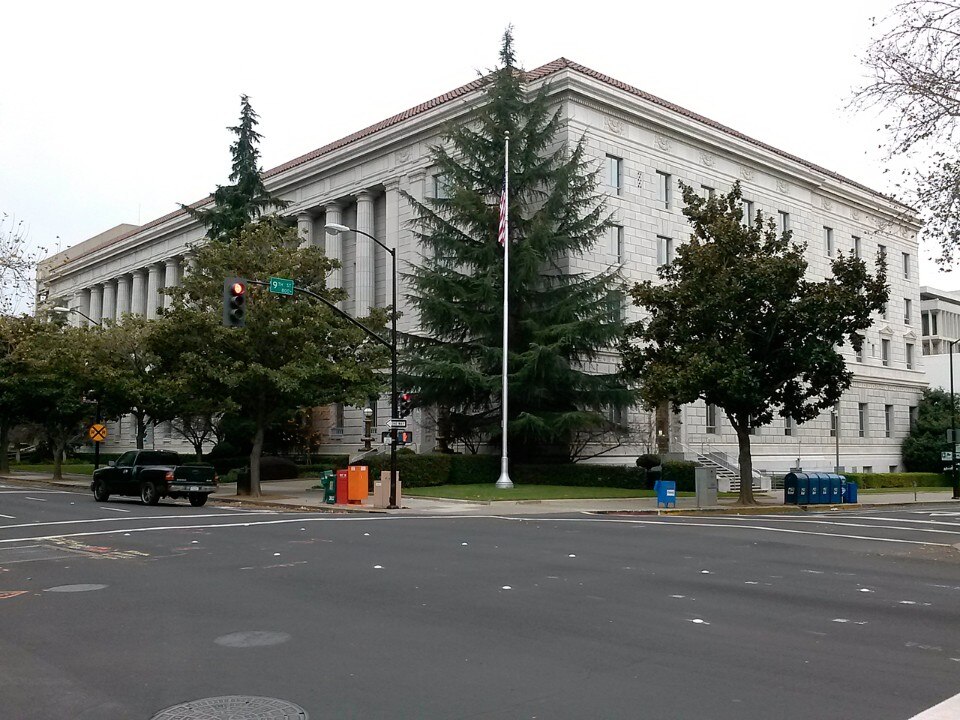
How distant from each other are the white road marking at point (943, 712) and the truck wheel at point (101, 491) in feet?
93.5

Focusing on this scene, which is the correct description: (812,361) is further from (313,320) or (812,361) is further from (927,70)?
(313,320)

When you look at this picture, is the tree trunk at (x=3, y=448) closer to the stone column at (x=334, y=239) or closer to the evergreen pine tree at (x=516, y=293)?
the stone column at (x=334, y=239)

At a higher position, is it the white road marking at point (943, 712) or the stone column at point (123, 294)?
the stone column at point (123, 294)

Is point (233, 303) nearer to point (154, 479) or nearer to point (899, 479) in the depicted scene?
point (154, 479)

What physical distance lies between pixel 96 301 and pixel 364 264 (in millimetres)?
41846

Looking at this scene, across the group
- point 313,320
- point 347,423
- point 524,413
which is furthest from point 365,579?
point 347,423

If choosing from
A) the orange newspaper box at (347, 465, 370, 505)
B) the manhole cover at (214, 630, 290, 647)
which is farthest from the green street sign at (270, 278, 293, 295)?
the manhole cover at (214, 630, 290, 647)

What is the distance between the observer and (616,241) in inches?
1745

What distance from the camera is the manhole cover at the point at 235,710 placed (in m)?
5.84

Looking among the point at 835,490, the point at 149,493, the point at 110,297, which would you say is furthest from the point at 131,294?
the point at 835,490

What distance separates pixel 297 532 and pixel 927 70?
621 inches

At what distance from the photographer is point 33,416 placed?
4909cm

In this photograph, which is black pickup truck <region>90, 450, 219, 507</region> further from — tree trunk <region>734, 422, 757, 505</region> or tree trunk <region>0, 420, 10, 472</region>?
tree trunk <region>0, 420, 10, 472</region>

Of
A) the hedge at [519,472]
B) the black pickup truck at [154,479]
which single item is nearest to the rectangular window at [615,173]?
the hedge at [519,472]
